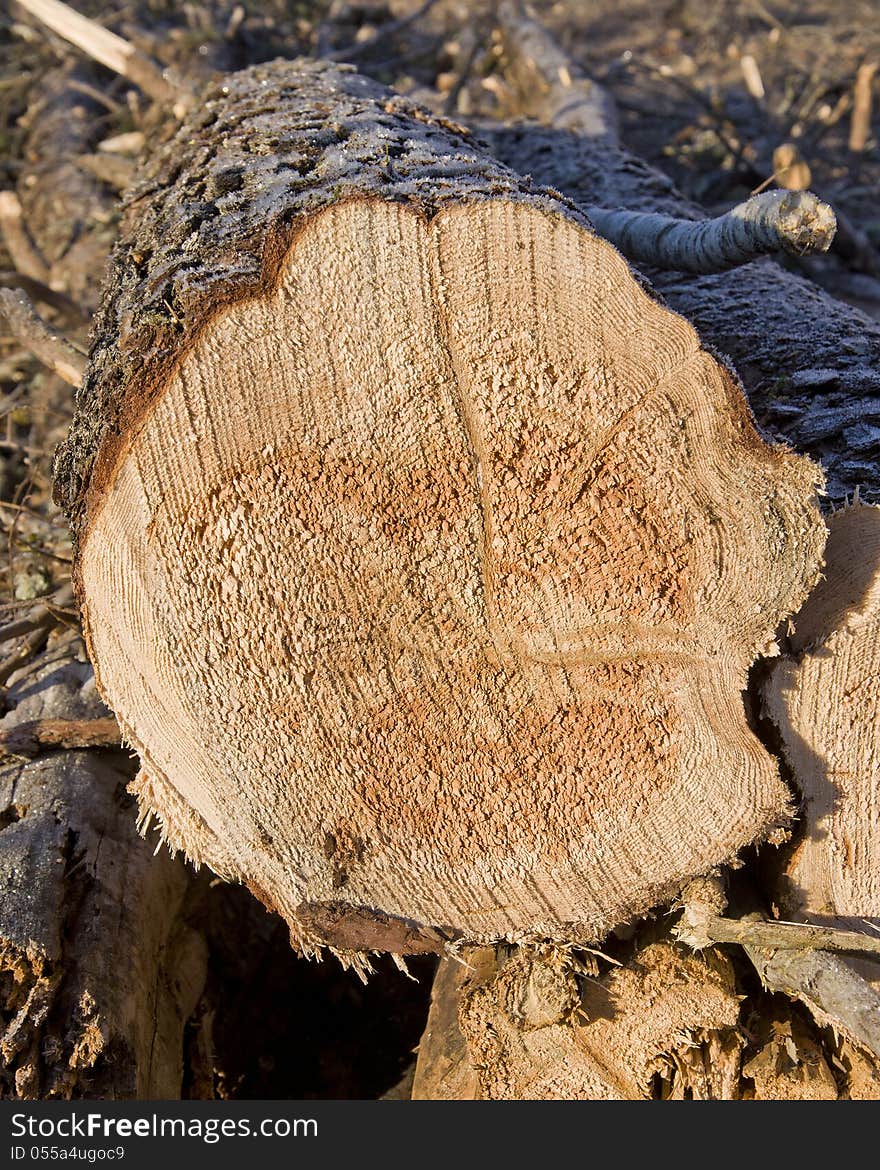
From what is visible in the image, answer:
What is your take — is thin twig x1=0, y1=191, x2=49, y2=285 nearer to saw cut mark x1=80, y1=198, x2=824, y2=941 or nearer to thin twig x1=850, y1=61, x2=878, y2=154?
saw cut mark x1=80, y1=198, x2=824, y2=941

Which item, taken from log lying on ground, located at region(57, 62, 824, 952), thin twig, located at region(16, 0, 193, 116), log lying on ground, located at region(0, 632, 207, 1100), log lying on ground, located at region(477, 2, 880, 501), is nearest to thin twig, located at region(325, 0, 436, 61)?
thin twig, located at region(16, 0, 193, 116)

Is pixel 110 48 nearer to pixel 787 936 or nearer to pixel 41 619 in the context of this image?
pixel 41 619

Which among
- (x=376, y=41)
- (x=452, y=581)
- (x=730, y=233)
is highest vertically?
(x=376, y=41)

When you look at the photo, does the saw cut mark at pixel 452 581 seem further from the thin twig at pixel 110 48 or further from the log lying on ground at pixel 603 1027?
the thin twig at pixel 110 48

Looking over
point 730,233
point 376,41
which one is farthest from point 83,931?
point 376,41

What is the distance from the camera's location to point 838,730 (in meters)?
1.76

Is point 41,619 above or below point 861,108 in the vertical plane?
below

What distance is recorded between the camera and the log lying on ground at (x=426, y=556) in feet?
5.04

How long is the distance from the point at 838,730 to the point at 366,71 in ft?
16.8

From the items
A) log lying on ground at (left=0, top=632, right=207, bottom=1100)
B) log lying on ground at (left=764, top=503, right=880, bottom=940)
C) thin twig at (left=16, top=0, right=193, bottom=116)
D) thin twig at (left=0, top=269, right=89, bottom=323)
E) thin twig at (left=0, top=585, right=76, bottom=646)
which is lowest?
log lying on ground at (left=0, top=632, right=207, bottom=1100)

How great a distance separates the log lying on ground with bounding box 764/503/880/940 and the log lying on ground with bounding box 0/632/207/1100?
1.33 metres

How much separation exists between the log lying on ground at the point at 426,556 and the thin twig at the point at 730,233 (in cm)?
37

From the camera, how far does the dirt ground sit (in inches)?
106

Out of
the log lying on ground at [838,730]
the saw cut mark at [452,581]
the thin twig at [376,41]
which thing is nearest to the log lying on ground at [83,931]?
the saw cut mark at [452,581]
